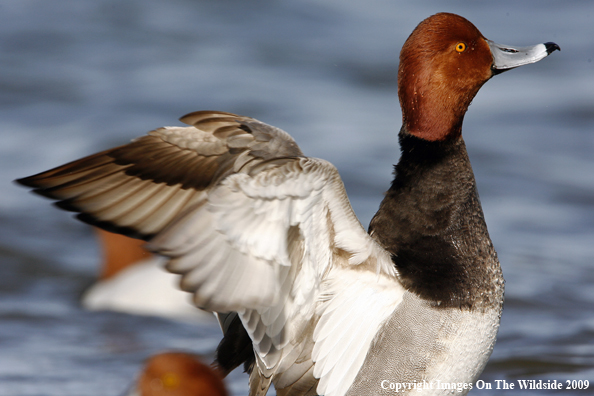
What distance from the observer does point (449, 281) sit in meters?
3.27

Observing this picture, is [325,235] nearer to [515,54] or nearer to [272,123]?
[515,54]

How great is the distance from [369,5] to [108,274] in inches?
259

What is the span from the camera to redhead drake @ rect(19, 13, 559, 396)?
2.76m

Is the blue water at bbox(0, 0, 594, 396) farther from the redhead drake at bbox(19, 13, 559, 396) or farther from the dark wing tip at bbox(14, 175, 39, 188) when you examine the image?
the dark wing tip at bbox(14, 175, 39, 188)

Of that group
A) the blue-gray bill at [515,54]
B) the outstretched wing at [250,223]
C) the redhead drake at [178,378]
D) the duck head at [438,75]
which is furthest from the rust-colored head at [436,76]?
the redhead drake at [178,378]

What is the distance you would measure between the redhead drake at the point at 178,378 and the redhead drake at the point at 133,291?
163 cm

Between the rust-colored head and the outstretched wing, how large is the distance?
2.47 ft

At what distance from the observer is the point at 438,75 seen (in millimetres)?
3535

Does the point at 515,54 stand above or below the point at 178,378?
above

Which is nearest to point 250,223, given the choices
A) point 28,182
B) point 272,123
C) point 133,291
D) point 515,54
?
point 28,182

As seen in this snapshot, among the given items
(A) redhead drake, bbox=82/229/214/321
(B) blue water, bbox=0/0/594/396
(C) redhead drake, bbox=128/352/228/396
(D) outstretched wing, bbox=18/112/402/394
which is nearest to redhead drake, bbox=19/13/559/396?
(D) outstretched wing, bbox=18/112/402/394

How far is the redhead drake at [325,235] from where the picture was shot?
276 centimetres

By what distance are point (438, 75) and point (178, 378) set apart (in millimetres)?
1852

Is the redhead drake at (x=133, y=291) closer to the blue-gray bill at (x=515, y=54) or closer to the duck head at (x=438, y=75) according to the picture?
the duck head at (x=438, y=75)
